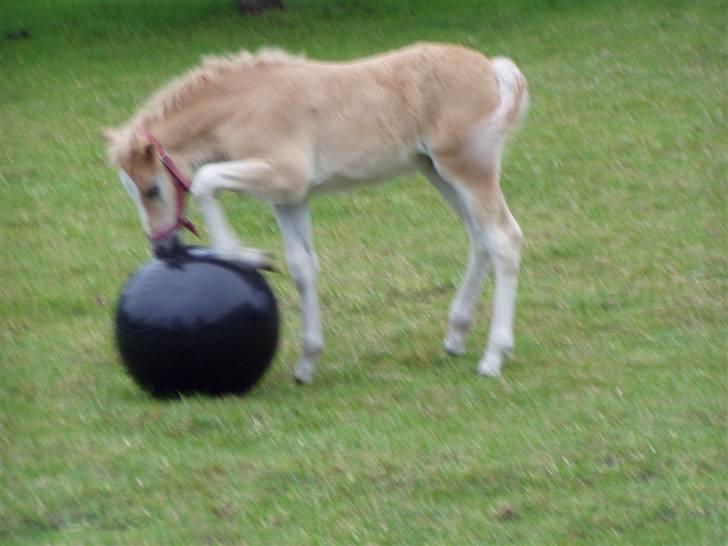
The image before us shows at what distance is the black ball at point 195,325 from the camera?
739 cm

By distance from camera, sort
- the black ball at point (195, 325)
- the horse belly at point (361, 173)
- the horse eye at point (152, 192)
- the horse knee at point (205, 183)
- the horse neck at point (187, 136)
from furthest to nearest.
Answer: the horse belly at point (361, 173) → the horse neck at point (187, 136) → the horse eye at point (152, 192) → the horse knee at point (205, 183) → the black ball at point (195, 325)

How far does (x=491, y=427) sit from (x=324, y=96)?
213 cm

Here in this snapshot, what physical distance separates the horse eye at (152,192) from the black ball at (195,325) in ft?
1.10

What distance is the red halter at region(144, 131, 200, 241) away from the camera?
773 centimetres

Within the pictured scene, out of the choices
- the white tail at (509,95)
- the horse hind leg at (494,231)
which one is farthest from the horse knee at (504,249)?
the white tail at (509,95)

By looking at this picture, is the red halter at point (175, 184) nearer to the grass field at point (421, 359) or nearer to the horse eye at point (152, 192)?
the horse eye at point (152, 192)

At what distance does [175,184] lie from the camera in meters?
7.77

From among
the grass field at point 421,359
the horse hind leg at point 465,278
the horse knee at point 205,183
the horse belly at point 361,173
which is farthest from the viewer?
the horse hind leg at point 465,278

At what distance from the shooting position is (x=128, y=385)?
8.13m

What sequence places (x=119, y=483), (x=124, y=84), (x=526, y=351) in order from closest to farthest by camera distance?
(x=119, y=483), (x=526, y=351), (x=124, y=84)

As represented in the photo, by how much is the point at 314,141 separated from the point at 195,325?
1.30 meters

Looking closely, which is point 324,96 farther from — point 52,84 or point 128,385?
point 52,84

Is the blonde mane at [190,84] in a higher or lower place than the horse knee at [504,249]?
higher

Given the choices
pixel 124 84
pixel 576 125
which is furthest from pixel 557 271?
pixel 124 84
